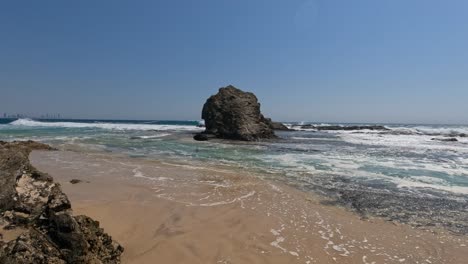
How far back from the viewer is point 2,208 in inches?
157

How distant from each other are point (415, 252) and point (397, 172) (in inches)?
331

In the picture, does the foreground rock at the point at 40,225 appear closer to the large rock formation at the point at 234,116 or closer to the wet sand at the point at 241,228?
the wet sand at the point at 241,228

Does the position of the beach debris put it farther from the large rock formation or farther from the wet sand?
the wet sand

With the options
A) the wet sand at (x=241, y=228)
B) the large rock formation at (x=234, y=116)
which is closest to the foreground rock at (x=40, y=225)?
the wet sand at (x=241, y=228)

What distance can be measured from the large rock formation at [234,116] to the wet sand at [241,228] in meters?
22.9

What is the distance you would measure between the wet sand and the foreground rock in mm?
814

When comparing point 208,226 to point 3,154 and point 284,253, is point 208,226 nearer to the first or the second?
point 284,253

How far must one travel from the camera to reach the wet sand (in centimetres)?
475

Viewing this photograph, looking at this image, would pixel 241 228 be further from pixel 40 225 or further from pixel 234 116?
pixel 234 116

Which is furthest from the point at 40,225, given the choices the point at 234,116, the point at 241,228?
the point at 234,116

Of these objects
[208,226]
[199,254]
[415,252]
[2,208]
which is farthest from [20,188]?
[415,252]

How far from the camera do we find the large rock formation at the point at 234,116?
32250 millimetres

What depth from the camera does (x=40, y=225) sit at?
3701 millimetres

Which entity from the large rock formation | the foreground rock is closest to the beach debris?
the large rock formation
